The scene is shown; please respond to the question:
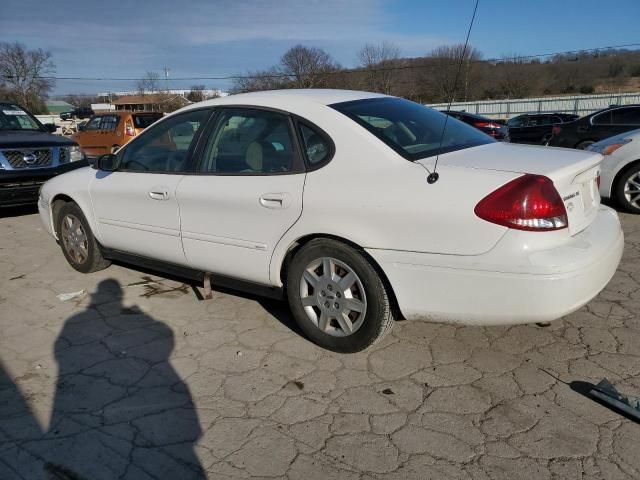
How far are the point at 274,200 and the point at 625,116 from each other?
9.92 m

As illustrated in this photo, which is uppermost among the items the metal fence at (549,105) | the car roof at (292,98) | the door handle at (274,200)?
the metal fence at (549,105)

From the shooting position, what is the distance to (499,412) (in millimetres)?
2723

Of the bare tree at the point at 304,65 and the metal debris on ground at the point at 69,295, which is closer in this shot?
the metal debris on ground at the point at 69,295

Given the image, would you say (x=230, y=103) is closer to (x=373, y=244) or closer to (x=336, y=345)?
(x=373, y=244)

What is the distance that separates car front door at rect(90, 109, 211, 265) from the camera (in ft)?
13.0

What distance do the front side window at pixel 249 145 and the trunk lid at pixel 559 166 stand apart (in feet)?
3.12

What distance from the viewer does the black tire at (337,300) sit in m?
3.04

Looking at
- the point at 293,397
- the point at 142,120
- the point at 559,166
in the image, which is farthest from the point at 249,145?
the point at 142,120

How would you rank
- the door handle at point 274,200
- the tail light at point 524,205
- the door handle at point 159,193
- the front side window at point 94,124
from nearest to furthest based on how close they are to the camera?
1. the tail light at point 524,205
2. the door handle at point 274,200
3. the door handle at point 159,193
4. the front side window at point 94,124

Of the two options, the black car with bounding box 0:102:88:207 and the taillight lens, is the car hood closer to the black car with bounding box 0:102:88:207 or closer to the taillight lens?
the black car with bounding box 0:102:88:207

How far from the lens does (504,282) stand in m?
2.65

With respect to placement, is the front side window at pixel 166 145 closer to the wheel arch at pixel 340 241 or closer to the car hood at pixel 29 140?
the wheel arch at pixel 340 241

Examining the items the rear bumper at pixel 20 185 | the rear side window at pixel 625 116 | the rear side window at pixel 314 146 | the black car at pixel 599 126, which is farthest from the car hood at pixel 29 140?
the rear side window at pixel 625 116

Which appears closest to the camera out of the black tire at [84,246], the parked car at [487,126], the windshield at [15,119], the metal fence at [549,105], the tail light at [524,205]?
the tail light at [524,205]
